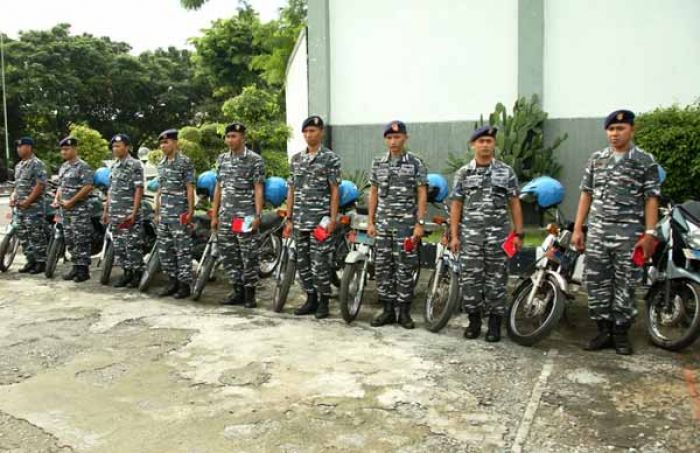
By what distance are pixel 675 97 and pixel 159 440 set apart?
775 centimetres

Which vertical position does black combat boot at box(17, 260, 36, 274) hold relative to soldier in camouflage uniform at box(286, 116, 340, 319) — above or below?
below

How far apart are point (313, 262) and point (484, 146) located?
187 cm

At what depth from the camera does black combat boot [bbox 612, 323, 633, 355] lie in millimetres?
4738

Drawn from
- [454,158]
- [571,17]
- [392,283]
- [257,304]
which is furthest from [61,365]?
[571,17]

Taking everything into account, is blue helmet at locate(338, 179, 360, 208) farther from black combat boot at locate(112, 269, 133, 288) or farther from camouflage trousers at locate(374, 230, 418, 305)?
black combat boot at locate(112, 269, 133, 288)

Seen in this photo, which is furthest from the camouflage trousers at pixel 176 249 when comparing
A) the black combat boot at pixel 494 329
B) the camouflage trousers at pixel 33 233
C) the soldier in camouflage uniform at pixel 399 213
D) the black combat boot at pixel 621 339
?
the black combat boot at pixel 621 339

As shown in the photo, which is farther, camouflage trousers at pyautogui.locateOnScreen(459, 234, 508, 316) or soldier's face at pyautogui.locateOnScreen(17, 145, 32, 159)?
soldier's face at pyautogui.locateOnScreen(17, 145, 32, 159)

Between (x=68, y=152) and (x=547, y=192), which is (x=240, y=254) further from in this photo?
(x=547, y=192)

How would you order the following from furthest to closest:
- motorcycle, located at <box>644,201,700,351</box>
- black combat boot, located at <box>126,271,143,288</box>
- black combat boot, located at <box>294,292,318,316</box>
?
black combat boot, located at <box>126,271,143,288</box> → black combat boot, located at <box>294,292,318,316</box> → motorcycle, located at <box>644,201,700,351</box>

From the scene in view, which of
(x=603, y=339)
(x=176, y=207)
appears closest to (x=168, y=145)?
(x=176, y=207)

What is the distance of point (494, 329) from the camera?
5.12 meters

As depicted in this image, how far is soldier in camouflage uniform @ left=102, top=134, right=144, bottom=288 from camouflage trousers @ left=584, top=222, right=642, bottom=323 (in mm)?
4649

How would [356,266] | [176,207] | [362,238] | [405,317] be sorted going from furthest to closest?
1. [176,207]
2. [362,238]
3. [356,266]
4. [405,317]

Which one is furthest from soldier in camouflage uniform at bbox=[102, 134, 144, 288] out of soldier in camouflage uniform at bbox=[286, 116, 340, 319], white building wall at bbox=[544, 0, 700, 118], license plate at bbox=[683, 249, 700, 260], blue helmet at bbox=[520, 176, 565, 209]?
white building wall at bbox=[544, 0, 700, 118]
